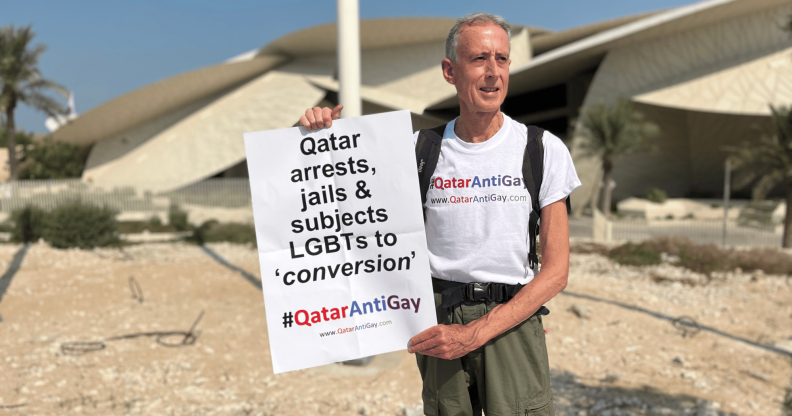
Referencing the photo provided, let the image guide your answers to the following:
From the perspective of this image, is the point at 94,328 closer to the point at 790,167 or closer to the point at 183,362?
the point at 183,362

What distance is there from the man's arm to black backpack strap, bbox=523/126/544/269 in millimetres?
51

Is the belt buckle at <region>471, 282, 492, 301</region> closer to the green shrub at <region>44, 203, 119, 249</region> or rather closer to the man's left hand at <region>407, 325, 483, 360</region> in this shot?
the man's left hand at <region>407, 325, 483, 360</region>

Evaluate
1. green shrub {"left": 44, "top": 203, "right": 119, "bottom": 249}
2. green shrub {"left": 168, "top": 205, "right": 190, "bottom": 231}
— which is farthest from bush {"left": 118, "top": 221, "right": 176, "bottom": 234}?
green shrub {"left": 44, "top": 203, "right": 119, "bottom": 249}

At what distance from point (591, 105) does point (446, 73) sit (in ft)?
88.9

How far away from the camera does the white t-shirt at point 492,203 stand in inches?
63.5

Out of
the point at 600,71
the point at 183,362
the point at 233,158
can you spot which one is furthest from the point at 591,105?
the point at 183,362

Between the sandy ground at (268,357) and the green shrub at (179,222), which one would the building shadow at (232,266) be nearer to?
the sandy ground at (268,357)

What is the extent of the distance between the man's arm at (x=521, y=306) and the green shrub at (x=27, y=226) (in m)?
13.3

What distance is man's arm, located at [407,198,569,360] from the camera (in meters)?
1.54

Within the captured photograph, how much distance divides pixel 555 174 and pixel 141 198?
23750 millimetres

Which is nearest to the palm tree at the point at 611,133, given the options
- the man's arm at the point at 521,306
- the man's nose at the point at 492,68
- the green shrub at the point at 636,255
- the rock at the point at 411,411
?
the green shrub at the point at 636,255

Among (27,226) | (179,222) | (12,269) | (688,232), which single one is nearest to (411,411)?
(12,269)

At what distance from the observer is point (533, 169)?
1.61 metres

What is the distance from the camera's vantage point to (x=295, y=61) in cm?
3662
